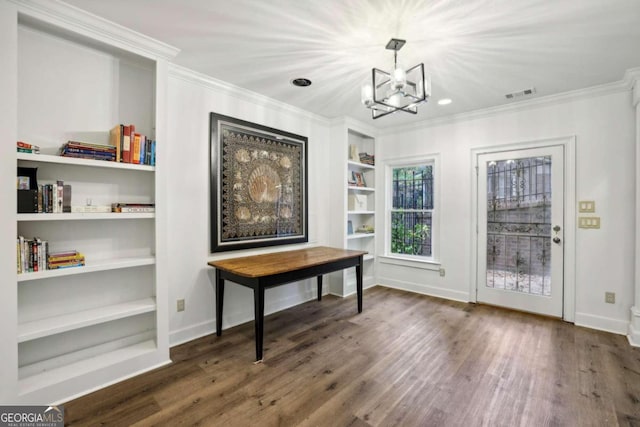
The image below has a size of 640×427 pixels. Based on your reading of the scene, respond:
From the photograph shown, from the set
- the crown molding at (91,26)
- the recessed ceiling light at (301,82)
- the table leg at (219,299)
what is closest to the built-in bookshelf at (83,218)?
the crown molding at (91,26)

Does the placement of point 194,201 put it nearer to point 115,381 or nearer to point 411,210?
point 115,381

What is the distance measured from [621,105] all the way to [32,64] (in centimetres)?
513

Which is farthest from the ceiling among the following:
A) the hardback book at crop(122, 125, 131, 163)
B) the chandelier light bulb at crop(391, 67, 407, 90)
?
the hardback book at crop(122, 125, 131, 163)

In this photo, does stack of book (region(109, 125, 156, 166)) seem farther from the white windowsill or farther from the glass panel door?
the glass panel door

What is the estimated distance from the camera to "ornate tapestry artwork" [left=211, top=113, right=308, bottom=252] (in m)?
2.98

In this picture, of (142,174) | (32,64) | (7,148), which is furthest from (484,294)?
(32,64)

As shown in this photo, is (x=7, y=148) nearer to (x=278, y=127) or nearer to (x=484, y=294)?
(x=278, y=127)

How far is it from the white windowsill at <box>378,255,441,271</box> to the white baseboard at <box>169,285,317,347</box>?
130 cm

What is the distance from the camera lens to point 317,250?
3.68 meters

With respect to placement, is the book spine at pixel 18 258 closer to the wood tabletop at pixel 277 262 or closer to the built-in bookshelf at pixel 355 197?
the wood tabletop at pixel 277 262

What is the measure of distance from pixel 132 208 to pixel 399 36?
2.40 metres

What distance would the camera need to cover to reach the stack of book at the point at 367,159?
14.9 feet

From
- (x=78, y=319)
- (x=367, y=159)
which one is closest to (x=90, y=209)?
(x=78, y=319)

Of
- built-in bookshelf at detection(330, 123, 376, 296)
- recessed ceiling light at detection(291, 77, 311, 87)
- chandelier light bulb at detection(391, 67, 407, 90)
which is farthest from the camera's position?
built-in bookshelf at detection(330, 123, 376, 296)
